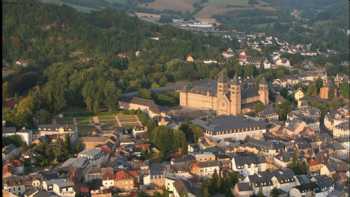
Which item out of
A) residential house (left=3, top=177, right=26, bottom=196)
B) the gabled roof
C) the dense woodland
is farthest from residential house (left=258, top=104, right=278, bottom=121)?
residential house (left=3, top=177, right=26, bottom=196)

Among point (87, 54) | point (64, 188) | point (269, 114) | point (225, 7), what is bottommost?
point (269, 114)

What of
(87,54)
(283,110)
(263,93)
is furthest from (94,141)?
(87,54)

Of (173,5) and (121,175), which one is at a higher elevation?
(173,5)

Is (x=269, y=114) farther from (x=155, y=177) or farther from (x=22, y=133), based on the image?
(x=22, y=133)

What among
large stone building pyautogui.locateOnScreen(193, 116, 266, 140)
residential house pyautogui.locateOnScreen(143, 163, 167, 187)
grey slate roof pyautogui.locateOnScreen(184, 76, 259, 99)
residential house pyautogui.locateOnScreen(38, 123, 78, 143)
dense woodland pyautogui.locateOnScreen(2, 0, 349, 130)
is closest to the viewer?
residential house pyautogui.locateOnScreen(143, 163, 167, 187)

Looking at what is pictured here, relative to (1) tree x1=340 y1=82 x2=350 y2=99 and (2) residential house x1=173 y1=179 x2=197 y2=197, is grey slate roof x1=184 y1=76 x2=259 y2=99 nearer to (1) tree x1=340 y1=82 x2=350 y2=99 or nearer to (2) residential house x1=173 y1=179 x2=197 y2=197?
(1) tree x1=340 y1=82 x2=350 y2=99

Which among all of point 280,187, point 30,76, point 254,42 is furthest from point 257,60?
point 280,187

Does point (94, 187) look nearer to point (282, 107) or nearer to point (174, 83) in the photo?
point (282, 107)
